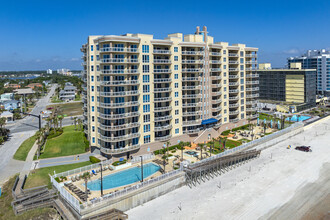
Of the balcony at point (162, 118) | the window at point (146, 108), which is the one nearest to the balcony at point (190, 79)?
the balcony at point (162, 118)

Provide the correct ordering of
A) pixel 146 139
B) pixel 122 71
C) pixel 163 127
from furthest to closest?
Result: 1. pixel 163 127
2. pixel 146 139
3. pixel 122 71

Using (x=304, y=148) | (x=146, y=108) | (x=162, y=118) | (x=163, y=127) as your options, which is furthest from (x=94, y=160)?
(x=304, y=148)

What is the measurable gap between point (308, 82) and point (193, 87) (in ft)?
300

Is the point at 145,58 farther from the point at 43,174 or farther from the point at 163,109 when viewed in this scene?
the point at 43,174

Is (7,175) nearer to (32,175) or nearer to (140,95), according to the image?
(32,175)

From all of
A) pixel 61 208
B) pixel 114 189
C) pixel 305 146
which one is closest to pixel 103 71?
pixel 114 189

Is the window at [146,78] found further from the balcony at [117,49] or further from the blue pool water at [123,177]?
the blue pool water at [123,177]

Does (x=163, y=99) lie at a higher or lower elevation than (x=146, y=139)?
higher

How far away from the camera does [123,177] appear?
55.0 meters

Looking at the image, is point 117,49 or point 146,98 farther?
point 146,98

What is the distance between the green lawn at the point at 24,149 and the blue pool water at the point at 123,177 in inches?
1033

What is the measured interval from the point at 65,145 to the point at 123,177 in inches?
1172

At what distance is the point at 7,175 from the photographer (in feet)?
186

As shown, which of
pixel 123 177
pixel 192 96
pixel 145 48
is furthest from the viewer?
pixel 192 96
